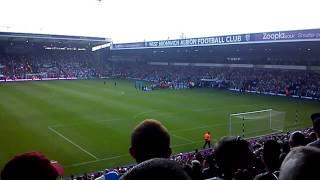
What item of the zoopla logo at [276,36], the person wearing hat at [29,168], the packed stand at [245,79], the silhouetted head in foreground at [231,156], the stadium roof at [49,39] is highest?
the stadium roof at [49,39]

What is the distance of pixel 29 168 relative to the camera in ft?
7.73

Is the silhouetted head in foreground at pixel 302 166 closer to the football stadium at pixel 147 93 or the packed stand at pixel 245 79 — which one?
the football stadium at pixel 147 93

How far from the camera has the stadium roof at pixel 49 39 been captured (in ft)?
245

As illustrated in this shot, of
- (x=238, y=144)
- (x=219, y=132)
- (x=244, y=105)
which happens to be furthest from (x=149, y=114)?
(x=238, y=144)

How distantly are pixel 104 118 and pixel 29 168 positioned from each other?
28.9m

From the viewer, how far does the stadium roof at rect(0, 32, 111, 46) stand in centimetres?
7462

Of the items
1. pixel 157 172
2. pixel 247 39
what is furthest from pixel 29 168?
pixel 247 39

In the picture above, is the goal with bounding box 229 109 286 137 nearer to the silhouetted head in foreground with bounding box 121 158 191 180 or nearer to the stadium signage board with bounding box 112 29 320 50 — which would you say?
the stadium signage board with bounding box 112 29 320 50

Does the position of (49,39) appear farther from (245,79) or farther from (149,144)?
(149,144)

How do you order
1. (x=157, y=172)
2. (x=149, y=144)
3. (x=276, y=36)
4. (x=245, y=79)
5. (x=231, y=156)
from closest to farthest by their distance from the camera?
(x=157, y=172), (x=149, y=144), (x=231, y=156), (x=276, y=36), (x=245, y=79)

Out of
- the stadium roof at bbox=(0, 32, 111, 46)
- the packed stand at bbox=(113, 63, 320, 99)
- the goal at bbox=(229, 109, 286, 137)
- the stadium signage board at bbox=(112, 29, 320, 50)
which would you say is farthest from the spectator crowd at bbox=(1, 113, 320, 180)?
the stadium roof at bbox=(0, 32, 111, 46)

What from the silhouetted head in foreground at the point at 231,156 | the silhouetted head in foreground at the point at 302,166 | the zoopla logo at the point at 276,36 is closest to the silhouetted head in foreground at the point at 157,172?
the silhouetted head in foreground at the point at 302,166

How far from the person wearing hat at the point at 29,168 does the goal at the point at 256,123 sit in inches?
954

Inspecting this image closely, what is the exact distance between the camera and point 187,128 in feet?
90.3
